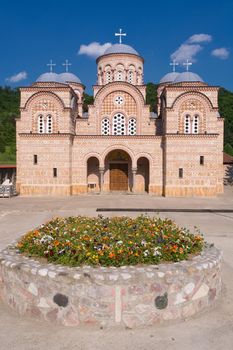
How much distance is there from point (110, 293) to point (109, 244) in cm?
90

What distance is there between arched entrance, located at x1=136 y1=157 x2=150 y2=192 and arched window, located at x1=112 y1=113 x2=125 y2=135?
2.53 m

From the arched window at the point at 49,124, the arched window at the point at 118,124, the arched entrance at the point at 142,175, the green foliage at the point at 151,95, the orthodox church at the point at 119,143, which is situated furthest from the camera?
the green foliage at the point at 151,95

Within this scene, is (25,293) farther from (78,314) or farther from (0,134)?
(0,134)

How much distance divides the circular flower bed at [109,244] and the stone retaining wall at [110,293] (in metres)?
0.20

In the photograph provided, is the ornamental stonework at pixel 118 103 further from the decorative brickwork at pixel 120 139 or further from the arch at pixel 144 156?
the arch at pixel 144 156

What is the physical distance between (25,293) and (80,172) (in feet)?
54.8

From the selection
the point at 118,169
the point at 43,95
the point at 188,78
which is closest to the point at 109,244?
the point at 43,95

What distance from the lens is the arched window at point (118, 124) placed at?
21641mm

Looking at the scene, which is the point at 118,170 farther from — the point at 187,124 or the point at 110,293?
the point at 110,293

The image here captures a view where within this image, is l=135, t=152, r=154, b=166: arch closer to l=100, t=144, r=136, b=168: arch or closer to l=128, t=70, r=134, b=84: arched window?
l=100, t=144, r=136, b=168: arch

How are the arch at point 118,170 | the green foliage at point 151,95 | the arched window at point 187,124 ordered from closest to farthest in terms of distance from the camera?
the arched window at point 187,124, the arch at point 118,170, the green foliage at point 151,95

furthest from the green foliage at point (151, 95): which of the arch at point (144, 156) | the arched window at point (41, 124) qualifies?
the arched window at point (41, 124)

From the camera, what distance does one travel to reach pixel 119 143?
20.6 meters

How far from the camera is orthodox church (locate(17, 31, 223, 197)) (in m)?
19.8
